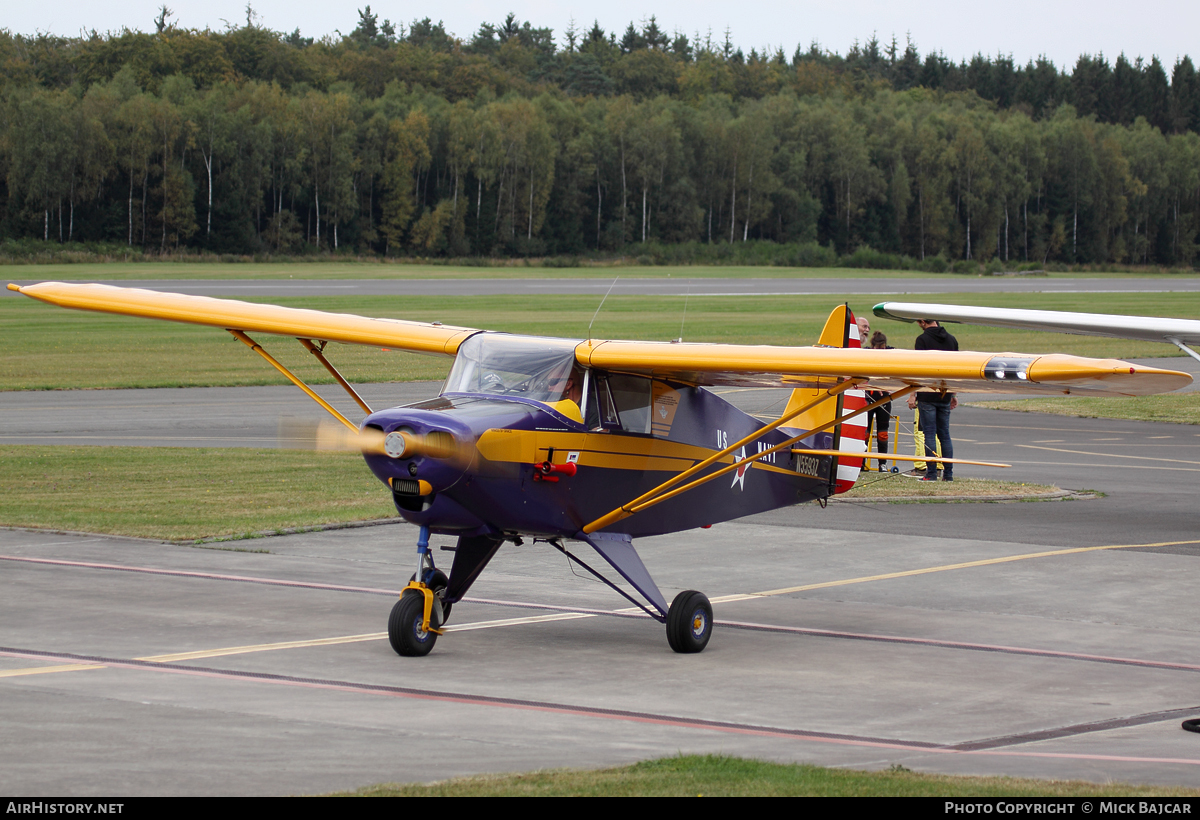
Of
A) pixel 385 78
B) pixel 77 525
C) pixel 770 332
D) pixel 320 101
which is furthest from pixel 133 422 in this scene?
pixel 385 78

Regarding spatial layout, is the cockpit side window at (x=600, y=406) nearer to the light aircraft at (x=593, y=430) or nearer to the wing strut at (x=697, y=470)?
the light aircraft at (x=593, y=430)

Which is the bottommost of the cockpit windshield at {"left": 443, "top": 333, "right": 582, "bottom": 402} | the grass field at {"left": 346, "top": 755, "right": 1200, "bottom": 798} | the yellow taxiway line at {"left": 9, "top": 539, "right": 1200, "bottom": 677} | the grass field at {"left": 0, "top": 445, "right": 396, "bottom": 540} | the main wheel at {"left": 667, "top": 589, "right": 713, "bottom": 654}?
the grass field at {"left": 0, "top": 445, "right": 396, "bottom": 540}

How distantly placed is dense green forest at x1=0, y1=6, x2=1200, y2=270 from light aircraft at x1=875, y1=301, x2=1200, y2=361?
88009mm

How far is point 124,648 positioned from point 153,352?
32.5 meters

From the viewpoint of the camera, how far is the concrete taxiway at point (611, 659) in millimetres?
7188

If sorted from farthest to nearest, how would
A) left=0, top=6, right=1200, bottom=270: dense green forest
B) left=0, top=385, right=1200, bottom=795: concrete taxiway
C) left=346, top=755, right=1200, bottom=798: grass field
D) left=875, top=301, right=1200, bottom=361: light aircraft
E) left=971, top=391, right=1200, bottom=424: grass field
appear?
1. left=0, top=6, right=1200, bottom=270: dense green forest
2. left=971, top=391, right=1200, bottom=424: grass field
3. left=875, top=301, right=1200, bottom=361: light aircraft
4. left=0, top=385, right=1200, bottom=795: concrete taxiway
5. left=346, top=755, right=1200, bottom=798: grass field

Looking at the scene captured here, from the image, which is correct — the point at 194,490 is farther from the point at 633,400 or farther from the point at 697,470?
the point at 697,470

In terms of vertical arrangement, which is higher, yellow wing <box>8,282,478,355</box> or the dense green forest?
the dense green forest

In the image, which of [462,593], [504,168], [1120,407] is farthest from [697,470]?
[504,168]

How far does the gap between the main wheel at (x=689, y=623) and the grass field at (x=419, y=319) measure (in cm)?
1383

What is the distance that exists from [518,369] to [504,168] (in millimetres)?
112866

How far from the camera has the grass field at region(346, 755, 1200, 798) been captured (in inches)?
242

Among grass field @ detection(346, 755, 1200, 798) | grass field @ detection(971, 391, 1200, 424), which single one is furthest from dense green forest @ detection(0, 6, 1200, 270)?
grass field @ detection(346, 755, 1200, 798)

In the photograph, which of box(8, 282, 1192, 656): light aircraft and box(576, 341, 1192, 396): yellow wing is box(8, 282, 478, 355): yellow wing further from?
box(576, 341, 1192, 396): yellow wing
